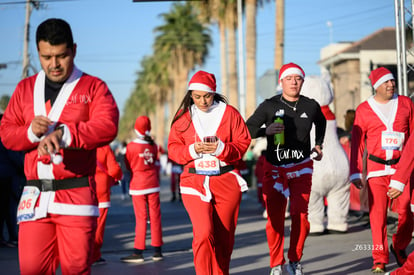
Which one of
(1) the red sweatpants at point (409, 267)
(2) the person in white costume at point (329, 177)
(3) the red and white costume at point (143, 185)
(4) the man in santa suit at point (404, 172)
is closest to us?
(1) the red sweatpants at point (409, 267)

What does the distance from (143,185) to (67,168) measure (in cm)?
595

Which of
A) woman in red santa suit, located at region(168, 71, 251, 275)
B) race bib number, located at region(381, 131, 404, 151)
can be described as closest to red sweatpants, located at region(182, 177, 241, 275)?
woman in red santa suit, located at region(168, 71, 251, 275)

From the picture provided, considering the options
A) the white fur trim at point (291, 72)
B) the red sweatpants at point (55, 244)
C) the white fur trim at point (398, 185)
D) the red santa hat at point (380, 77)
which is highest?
the white fur trim at point (291, 72)

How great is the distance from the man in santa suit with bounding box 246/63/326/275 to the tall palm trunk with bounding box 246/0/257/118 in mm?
26777

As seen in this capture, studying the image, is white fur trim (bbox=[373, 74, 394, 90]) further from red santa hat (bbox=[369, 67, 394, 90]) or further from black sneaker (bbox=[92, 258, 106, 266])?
black sneaker (bbox=[92, 258, 106, 266])

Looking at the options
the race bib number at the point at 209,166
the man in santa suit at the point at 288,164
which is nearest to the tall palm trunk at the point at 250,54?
the man in santa suit at the point at 288,164

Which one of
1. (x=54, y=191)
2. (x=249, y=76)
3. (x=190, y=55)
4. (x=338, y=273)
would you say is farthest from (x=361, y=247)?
(x=190, y=55)

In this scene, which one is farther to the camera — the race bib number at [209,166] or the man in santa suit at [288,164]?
the man in santa suit at [288,164]

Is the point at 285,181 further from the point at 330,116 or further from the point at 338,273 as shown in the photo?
the point at 330,116

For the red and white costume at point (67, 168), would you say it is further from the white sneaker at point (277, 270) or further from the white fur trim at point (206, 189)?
the white sneaker at point (277, 270)

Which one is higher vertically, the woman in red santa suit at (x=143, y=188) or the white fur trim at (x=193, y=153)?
the white fur trim at (x=193, y=153)

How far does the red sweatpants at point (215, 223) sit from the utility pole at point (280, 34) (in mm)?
25594

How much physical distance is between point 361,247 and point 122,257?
3.43 meters

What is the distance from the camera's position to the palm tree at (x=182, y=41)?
61062 mm
